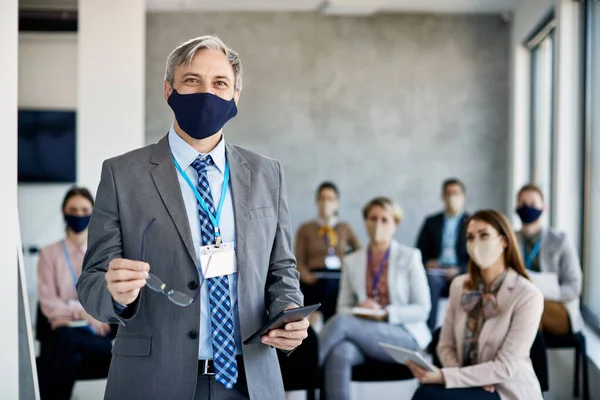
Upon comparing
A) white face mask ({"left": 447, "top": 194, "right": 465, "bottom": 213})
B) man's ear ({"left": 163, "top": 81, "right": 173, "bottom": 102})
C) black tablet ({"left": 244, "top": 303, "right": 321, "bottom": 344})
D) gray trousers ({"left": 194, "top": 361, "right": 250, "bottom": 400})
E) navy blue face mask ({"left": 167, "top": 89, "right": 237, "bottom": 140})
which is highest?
man's ear ({"left": 163, "top": 81, "right": 173, "bottom": 102})

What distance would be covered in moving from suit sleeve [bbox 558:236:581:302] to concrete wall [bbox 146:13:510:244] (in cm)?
450

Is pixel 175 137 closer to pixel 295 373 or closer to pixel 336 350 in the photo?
pixel 295 373

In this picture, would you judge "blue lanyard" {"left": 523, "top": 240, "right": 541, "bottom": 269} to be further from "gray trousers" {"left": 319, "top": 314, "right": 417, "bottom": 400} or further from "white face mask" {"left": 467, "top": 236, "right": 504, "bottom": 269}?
"white face mask" {"left": 467, "top": 236, "right": 504, "bottom": 269}

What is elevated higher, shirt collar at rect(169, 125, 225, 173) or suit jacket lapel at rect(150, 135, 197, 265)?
shirt collar at rect(169, 125, 225, 173)

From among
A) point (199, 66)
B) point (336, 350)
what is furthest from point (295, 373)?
point (199, 66)

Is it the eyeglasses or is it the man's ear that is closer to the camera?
the eyeglasses

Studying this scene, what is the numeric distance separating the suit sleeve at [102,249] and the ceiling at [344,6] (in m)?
7.64

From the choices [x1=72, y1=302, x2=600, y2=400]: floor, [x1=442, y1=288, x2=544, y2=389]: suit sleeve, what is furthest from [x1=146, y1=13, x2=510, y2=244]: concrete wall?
[x1=442, y1=288, x2=544, y2=389]: suit sleeve

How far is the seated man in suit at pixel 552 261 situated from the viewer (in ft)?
18.1

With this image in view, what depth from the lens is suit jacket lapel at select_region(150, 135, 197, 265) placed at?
2.06 meters

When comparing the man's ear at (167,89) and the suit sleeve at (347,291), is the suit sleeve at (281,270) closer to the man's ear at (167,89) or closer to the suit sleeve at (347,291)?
the man's ear at (167,89)

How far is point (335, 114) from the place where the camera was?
10461 mm

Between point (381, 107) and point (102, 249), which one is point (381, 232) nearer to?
point (102, 249)

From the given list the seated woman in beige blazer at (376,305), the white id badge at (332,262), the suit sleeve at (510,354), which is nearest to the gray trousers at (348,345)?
the seated woman in beige blazer at (376,305)
